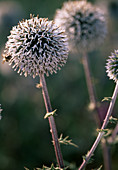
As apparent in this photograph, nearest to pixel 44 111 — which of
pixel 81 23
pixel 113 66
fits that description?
pixel 81 23

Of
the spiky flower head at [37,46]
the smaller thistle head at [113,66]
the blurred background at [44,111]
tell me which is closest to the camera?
the spiky flower head at [37,46]

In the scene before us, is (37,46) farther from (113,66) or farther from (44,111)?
(44,111)

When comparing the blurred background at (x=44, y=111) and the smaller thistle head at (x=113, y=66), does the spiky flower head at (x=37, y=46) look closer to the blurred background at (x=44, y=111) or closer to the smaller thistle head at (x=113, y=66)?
the smaller thistle head at (x=113, y=66)

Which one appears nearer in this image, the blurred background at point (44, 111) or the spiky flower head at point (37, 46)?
the spiky flower head at point (37, 46)

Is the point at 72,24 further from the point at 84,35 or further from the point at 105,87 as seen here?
the point at 105,87

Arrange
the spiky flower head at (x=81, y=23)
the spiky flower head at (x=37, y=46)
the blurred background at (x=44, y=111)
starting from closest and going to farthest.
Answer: the spiky flower head at (x=37, y=46) → the spiky flower head at (x=81, y=23) → the blurred background at (x=44, y=111)

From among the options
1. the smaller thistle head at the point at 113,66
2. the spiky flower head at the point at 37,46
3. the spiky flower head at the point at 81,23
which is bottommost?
the smaller thistle head at the point at 113,66

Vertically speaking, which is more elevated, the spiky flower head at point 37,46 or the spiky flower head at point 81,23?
the spiky flower head at point 81,23

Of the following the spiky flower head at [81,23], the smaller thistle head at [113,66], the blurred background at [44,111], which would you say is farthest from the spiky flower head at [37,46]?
the blurred background at [44,111]
